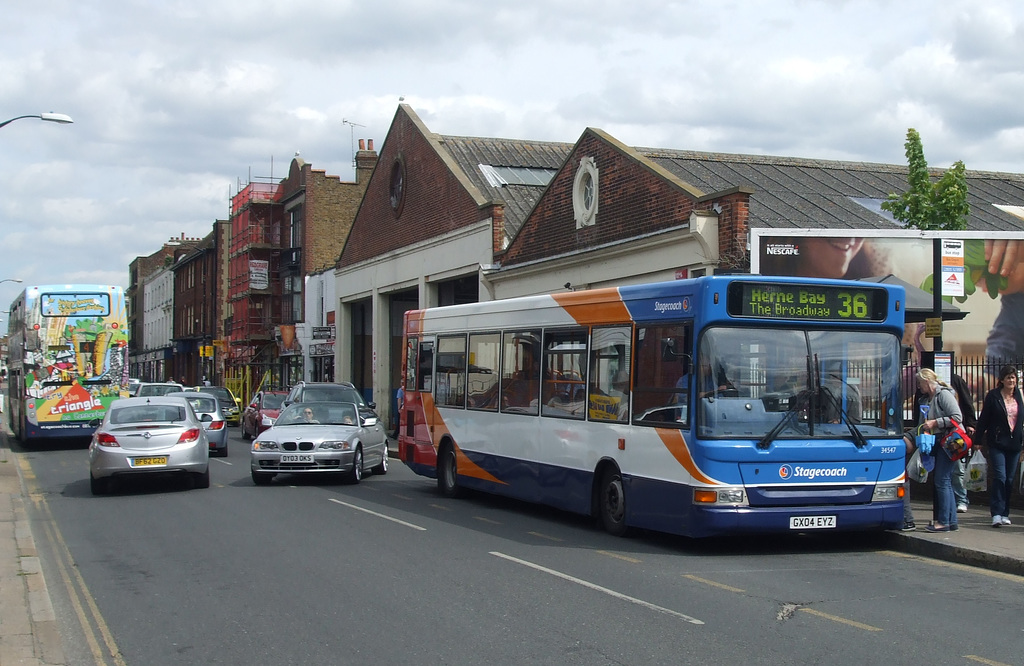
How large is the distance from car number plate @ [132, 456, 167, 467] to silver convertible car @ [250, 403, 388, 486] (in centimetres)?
165

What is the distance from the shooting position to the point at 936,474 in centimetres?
1219

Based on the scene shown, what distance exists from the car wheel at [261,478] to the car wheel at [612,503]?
26.6ft

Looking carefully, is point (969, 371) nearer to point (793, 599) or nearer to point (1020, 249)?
point (1020, 249)

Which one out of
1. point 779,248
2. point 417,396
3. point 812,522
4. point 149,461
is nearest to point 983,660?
point 812,522

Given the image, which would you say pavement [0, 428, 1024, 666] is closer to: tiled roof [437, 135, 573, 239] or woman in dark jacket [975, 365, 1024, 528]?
woman in dark jacket [975, 365, 1024, 528]

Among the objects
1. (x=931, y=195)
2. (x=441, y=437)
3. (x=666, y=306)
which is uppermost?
(x=931, y=195)

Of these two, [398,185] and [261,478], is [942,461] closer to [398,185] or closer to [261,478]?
[261,478]

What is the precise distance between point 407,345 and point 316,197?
37359mm

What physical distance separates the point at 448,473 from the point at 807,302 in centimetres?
767

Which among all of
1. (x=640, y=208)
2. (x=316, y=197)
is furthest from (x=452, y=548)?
(x=316, y=197)

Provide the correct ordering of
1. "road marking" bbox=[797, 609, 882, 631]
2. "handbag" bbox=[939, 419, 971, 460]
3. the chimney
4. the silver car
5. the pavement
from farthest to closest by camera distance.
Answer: the chimney → the silver car → "handbag" bbox=[939, 419, 971, 460] → "road marking" bbox=[797, 609, 882, 631] → the pavement

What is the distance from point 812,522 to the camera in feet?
36.1

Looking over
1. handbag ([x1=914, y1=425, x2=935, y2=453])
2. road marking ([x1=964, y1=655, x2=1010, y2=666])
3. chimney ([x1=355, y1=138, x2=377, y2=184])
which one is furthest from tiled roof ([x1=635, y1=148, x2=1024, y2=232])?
chimney ([x1=355, y1=138, x2=377, y2=184])

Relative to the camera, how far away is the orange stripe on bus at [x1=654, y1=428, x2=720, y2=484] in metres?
10.8
